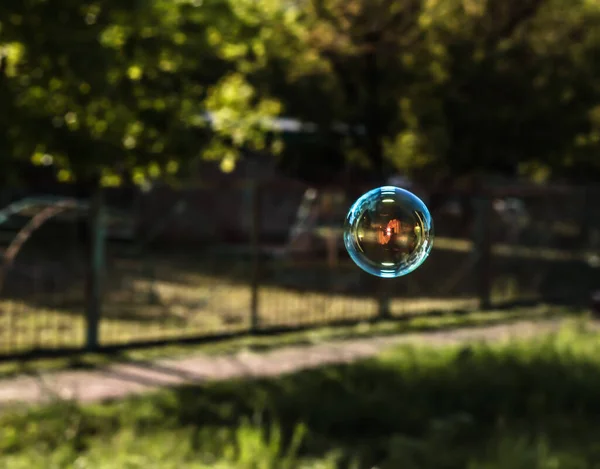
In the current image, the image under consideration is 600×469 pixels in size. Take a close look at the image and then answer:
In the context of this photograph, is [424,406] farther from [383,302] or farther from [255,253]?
[383,302]

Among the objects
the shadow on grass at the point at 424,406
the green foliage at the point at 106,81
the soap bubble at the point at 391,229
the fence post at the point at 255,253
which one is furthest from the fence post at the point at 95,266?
the soap bubble at the point at 391,229

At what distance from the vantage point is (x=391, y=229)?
9.23ft

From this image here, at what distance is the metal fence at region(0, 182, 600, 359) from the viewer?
973 centimetres

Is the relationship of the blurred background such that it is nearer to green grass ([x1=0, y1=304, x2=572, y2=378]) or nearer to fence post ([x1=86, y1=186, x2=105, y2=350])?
fence post ([x1=86, y1=186, x2=105, y2=350])

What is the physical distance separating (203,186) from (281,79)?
585 cm

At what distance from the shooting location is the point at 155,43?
6836 mm

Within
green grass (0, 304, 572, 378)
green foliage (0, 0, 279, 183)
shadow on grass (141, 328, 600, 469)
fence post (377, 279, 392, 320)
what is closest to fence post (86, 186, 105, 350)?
green grass (0, 304, 572, 378)

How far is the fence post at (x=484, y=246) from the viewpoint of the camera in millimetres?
Answer: 12594

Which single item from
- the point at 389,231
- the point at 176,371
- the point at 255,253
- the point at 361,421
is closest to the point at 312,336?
the point at 255,253

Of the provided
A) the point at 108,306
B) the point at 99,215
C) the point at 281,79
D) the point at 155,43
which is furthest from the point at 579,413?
the point at 281,79

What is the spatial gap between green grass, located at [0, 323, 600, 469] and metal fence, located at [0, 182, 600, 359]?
2.62 meters

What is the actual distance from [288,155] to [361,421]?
524 inches

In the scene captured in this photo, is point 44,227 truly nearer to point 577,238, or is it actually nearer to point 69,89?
point 69,89

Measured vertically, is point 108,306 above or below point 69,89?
below
